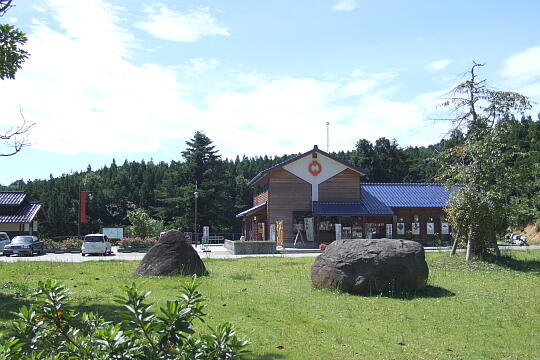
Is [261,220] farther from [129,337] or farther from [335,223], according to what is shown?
[129,337]

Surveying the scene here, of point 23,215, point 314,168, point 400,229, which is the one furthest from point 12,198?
point 400,229

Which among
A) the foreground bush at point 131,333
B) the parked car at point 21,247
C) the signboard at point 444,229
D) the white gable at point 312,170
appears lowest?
the parked car at point 21,247

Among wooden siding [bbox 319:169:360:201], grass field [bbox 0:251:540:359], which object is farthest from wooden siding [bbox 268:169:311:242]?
grass field [bbox 0:251:540:359]

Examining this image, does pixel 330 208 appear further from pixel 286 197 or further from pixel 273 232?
pixel 273 232

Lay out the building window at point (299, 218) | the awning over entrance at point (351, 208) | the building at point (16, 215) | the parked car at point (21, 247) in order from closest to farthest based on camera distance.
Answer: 1. the parked car at point (21, 247)
2. the awning over entrance at point (351, 208)
3. the building window at point (299, 218)
4. the building at point (16, 215)

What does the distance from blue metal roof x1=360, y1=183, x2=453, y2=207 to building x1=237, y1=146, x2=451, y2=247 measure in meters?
0.08

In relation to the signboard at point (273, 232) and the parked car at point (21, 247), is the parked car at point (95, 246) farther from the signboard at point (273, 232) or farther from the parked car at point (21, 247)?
the signboard at point (273, 232)

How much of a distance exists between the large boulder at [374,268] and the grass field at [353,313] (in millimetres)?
355

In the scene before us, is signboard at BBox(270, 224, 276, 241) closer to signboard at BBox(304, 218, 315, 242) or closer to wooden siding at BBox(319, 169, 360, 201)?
signboard at BBox(304, 218, 315, 242)

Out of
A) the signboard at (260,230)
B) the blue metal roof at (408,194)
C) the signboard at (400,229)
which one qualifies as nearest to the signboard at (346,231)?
the blue metal roof at (408,194)

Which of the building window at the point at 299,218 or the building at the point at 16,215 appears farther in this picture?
the building at the point at 16,215

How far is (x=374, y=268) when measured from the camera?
12.3 m

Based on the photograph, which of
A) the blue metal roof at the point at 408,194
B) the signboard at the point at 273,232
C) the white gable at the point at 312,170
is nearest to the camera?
the signboard at the point at 273,232

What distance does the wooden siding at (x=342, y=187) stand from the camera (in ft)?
141
